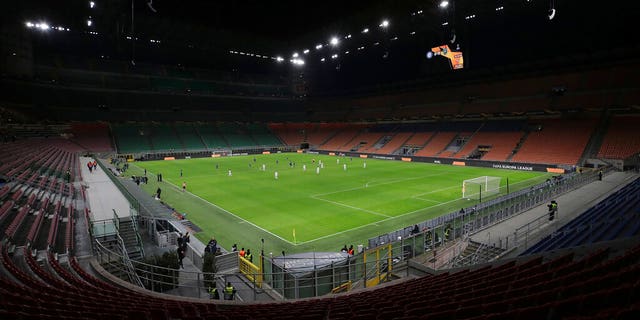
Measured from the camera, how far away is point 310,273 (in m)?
11.6

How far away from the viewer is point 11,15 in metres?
37.7

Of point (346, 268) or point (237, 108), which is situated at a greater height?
point (237, 108)

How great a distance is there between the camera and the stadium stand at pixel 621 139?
124 ft

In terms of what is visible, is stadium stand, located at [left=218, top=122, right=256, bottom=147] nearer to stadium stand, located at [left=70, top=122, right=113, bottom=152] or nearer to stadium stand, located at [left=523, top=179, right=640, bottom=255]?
stadium stand, located at [left=70, top=122, right=113, bottom=152]

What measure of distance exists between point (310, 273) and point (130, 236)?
30.0 ft

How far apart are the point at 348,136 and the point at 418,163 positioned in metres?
25.8

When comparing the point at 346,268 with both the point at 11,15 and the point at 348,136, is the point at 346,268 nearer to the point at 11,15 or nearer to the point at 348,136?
the point at 11,15

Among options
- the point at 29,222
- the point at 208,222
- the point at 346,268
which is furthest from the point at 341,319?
the point at 208,222

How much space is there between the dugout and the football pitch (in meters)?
4.28

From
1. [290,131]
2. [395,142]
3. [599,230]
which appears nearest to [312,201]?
[599,230]

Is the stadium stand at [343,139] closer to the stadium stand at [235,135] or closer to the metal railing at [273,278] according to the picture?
the stadium stand at [235,135]

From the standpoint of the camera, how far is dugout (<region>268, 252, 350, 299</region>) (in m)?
11.4

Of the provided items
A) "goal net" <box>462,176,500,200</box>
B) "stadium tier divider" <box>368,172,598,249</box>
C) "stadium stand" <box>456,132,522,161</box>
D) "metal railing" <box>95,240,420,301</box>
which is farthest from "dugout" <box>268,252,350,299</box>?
"stadium stand" <box>456,132,522,161</box>

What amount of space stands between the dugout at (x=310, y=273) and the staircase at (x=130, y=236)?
614cm
